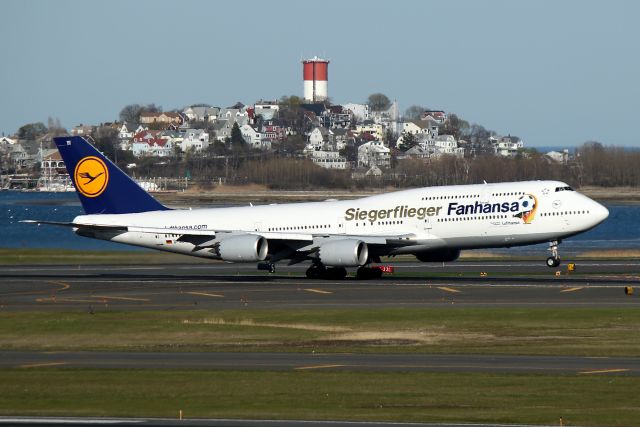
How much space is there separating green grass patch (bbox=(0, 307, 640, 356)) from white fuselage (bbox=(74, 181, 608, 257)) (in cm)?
1343

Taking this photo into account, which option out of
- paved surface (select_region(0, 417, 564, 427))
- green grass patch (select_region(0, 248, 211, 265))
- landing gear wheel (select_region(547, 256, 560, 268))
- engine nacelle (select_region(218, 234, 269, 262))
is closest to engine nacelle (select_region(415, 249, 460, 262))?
landing gear wheel (select_region(547, 256, 560, 268))

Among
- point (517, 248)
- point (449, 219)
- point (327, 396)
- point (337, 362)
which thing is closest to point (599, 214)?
point (449, 219)

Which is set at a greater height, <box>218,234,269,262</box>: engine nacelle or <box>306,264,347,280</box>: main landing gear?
<box>218,234,269,262</box>: engine nacelle

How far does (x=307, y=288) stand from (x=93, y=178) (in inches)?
613

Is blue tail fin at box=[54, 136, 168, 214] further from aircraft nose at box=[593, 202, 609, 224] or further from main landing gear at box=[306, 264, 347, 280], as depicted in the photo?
aircraft nose at box=[593, 202, 609, 224]

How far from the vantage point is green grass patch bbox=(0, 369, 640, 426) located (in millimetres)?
26984

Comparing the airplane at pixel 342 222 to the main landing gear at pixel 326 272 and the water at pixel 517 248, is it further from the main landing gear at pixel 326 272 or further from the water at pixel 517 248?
the water at pixel 517 248

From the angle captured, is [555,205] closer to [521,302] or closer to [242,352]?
[521,302]

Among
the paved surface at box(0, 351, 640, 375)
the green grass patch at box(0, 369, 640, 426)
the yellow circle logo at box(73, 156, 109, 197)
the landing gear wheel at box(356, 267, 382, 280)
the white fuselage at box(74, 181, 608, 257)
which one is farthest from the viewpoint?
the yellow circle logo at box(73, 156, 109, 197)

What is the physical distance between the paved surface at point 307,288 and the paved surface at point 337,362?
13.0 meters

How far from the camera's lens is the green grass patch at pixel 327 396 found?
27.0 metres

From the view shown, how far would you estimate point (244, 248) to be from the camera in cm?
6100

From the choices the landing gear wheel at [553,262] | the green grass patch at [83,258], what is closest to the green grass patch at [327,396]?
the landing gear wheel at [553,262]

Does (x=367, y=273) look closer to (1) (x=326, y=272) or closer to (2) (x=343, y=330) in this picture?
(1) (x=326, y=272)
